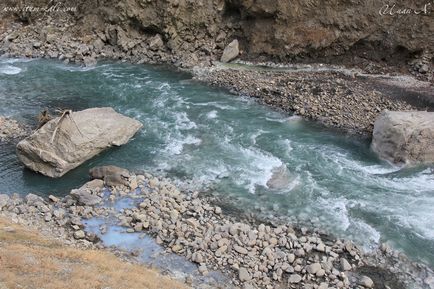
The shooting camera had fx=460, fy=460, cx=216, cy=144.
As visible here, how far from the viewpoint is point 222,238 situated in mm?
17953

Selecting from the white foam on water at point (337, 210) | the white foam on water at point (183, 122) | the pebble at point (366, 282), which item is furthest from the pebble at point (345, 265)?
the white foam on water at point (183, 122)

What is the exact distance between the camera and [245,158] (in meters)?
23.7

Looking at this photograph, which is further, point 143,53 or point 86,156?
point 143,53

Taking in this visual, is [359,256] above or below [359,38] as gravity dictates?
below

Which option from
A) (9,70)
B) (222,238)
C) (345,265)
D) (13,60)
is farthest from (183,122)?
(13,60)

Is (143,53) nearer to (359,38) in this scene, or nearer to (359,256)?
(359,38)

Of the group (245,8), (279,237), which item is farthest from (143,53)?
(279,237)

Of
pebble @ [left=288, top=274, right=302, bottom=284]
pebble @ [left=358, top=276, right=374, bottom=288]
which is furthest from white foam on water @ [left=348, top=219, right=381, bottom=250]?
pebble @ [left=288, top=274, right=302, bottom=284]

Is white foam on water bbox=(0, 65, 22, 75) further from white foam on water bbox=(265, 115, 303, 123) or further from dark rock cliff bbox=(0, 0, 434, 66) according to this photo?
white foam on water bbox=(265, 115, 303, 123)

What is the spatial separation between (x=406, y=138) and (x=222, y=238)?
11.2 metres

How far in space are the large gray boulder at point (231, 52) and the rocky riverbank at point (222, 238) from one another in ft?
56.2

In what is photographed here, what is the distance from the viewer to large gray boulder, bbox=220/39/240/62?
36094 millimetres

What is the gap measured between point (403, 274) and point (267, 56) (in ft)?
75.5

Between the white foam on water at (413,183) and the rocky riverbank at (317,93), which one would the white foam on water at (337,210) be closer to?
the white foam on water at (413,183)
